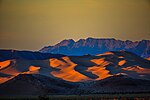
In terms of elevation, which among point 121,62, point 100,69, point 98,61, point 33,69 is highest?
point 98,61

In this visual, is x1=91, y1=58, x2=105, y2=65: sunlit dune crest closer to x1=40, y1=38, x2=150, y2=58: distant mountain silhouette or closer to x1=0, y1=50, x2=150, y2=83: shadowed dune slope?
x1=0, y1=50, x2=150, y2=83: shadowed dune slope

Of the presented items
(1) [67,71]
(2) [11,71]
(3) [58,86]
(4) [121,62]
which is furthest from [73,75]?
(2) [11,71]

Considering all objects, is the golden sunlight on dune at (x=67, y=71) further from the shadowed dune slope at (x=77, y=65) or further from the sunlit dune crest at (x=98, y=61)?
the sunlit dune crest at (x=98, y=61)

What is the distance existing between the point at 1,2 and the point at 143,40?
38.1ft

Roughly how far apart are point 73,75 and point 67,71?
301 centimetres

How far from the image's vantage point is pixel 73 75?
5338cm

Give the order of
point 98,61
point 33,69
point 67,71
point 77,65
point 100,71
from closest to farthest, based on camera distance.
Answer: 1. point 33,69
2. point 98,61
3. point 100,71
4. point 67,71
5. point 77,65

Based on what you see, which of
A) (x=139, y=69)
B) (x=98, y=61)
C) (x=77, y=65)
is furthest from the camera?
(x=77, y=65)

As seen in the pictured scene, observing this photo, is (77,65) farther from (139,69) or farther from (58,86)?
(139,69)

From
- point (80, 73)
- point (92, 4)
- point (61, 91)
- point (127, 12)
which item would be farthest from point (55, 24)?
point (80, 73)

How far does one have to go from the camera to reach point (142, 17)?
3853 centimetres

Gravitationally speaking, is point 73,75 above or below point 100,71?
below

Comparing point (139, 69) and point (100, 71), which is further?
point (100, 71)

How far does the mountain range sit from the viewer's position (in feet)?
156
